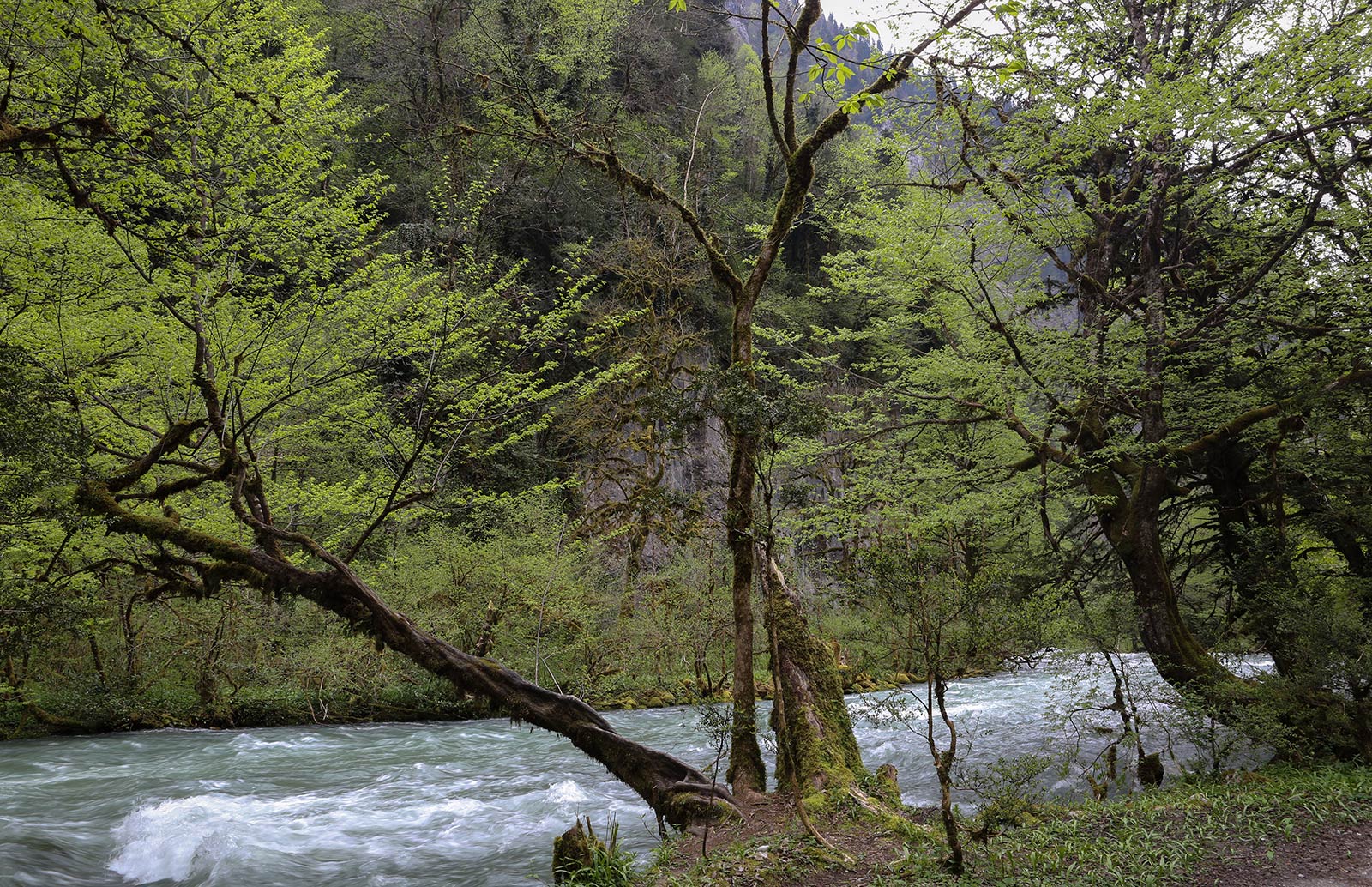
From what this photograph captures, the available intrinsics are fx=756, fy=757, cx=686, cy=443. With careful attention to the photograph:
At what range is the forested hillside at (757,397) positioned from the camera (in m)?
6.14

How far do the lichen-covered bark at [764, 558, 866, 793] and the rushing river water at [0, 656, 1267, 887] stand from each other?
103 centimetres

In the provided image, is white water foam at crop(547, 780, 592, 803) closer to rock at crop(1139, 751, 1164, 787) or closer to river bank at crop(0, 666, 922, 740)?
river bank at crop(0, 666, 922, 740)

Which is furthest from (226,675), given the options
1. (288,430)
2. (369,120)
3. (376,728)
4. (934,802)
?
(369,120)

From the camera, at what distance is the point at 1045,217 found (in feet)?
31.7

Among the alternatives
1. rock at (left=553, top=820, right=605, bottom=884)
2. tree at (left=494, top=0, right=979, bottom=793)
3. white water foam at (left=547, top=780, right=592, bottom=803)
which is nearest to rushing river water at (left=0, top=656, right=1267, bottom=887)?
white water foam at (left=547, top=780, right=592, bottom=803)

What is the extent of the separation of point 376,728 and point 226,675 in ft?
8.96

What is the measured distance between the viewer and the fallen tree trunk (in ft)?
20.8

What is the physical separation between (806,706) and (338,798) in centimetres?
571

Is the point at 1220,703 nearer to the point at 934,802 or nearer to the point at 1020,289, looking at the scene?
the point at 934,802

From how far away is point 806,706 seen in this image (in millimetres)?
6832

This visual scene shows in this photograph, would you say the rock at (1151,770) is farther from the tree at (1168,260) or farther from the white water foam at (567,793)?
the white water foam at (567,793)

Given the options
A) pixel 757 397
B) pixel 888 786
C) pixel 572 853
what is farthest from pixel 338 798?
pixel 757 397

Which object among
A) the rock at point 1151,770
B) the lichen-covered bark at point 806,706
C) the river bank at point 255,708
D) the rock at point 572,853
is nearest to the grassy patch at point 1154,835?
the rock at point 1151,770

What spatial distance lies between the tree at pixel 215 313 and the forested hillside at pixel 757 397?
7 centimetres
